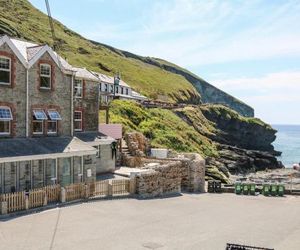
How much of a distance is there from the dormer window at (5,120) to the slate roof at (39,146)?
78cm

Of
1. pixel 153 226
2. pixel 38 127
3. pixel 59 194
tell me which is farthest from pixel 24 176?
pixel 153 226

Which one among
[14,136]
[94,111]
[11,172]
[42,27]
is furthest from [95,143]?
[42,27]

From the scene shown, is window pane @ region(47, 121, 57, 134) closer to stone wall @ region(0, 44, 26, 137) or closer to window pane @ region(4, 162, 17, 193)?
stone wall @ region(0, 44, 26, 137)

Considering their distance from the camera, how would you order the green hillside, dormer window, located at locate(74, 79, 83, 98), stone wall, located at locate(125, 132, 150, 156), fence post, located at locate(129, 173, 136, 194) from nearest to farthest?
1. fence post, located at locate(129, 173, 136, 194)
2. dormer window, located at locate(74, 79, 83, 98)
3. stone wall, located at locate(125, 132, 150, 156)
4. the green hillside

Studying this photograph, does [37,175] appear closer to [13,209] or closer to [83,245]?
[13,209]

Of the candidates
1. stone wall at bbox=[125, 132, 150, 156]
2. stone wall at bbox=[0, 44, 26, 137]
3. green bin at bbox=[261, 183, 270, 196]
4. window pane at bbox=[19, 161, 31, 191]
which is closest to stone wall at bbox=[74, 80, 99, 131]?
stone wall at bbox=[125, 132, 150, 156]

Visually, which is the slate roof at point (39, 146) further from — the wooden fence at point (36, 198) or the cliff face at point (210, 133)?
the cliff face at point (210, 133)

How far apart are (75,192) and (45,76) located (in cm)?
914

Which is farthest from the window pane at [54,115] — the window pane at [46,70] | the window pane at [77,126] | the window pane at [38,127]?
the window pane at [77,126]

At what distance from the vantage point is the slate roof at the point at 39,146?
86.3 feet

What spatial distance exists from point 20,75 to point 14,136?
161 inches

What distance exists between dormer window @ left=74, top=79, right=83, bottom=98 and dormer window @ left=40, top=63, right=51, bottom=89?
4133 millimetres

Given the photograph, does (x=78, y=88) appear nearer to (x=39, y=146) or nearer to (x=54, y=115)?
(x=54, y=115)

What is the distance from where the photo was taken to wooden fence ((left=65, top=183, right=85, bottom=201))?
86.5ft
